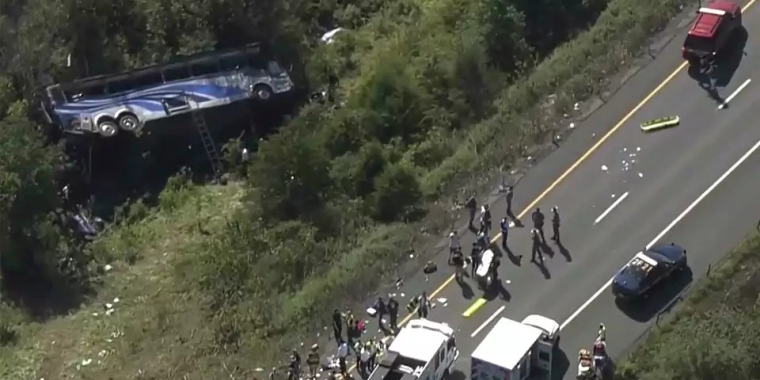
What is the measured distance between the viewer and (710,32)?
45.2 metres

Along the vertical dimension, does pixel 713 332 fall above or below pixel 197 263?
below

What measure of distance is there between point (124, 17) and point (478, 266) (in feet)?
79.8

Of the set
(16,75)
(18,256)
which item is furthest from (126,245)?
(16,75)

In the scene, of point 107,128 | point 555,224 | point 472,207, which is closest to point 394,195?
point 472,207

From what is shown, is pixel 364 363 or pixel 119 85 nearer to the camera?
pixel 364 363

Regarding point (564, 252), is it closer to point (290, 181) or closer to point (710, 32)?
point (290, 181)

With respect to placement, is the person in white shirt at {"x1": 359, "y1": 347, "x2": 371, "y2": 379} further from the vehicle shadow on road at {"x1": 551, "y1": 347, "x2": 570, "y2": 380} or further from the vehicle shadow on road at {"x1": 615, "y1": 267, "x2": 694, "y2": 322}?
the vehicle shadow on road at {"x1": 615, "y1": 267, "x2": 694, "y2": 322}

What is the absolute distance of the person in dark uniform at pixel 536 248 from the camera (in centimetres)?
3928

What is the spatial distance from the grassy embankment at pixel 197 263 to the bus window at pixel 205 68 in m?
6.26

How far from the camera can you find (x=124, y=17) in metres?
55.2

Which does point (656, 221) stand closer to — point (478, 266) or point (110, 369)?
point (478, 266)

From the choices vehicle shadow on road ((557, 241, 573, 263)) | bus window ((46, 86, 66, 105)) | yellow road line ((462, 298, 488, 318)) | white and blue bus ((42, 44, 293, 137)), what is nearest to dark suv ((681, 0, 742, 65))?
vehicle shadow on road ((557, 241, 573, 263))

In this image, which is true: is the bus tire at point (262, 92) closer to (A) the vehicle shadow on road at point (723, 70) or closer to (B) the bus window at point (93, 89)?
(B) the bus window at point (93, 89)

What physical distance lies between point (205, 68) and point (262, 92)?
2.99 meters
